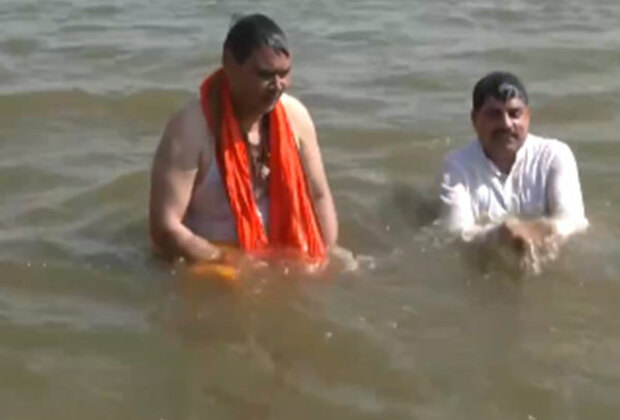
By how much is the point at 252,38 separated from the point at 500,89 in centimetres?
118

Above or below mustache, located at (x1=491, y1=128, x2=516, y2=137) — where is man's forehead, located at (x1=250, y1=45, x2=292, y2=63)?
above

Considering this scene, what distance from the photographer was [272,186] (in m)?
5.29

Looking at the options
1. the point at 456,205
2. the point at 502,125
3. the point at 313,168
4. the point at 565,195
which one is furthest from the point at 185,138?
the point at 565,195

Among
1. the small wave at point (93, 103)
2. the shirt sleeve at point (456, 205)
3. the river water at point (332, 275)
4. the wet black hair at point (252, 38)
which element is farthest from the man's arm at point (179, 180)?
the small wave at point (93, 103)

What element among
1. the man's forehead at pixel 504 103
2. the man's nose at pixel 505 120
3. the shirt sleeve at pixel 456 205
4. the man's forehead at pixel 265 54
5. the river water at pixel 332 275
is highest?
the man's forehead at pixel 265 54

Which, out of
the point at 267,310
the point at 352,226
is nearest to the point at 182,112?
the point at 267,310

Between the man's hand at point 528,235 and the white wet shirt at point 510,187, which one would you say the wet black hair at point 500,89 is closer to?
the white wet shirt at point 510,187

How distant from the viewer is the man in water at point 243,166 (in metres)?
4.94

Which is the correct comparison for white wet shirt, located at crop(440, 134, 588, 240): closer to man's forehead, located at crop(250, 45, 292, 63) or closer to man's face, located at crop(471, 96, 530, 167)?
man's face, located at crop(471, 96, 530, 167)

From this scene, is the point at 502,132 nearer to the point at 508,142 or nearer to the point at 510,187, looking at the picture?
the point at 508,142

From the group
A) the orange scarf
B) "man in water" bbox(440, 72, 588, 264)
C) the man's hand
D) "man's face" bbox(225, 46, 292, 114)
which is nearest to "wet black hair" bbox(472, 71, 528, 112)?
"man in water" bbox(440, 72, 588, 264)

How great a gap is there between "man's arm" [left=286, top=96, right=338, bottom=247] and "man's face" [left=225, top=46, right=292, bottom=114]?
28 centimetres

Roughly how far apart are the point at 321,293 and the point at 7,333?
125 cm

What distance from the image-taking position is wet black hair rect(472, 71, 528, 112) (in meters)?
5.45
